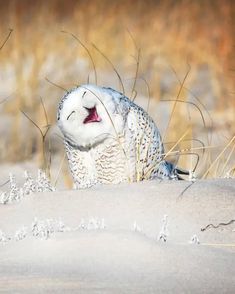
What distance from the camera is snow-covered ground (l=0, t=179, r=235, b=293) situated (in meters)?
3.52

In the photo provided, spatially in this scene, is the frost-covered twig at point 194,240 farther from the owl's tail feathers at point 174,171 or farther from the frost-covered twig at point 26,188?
the owl's tail feathers at point 174,171

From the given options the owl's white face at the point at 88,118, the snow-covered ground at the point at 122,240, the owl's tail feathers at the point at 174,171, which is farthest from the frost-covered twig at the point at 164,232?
the owl's tail feathers at the point at 174,171

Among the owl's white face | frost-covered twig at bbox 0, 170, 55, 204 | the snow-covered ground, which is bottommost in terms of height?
frost-covered twig at bbox 0, 170, 55, 204

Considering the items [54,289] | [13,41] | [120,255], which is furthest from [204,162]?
[54,289]

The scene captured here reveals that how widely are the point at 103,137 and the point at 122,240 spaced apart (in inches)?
64.7

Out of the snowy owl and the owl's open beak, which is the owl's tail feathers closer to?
the snowy owl

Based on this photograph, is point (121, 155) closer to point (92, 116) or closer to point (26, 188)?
point (92, 116)

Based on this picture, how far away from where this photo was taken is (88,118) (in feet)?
18.4

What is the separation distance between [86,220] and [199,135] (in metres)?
4.51

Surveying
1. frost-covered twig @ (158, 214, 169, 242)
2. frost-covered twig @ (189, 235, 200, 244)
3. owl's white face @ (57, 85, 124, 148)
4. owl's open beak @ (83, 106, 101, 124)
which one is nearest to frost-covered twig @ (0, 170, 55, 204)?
owl's white face @ (57, 85, 124, 148)

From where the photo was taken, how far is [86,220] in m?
4.60

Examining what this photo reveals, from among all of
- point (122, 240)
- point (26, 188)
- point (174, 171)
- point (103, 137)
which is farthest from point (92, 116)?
point (122, 240)

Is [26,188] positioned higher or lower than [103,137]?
lower

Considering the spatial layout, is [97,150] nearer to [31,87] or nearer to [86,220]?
[86,220]
